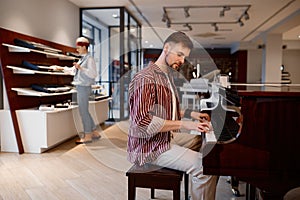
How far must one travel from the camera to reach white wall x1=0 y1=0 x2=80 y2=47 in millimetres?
3833

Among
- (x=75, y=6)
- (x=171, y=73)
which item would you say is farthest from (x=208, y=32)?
(x=171, y=73)

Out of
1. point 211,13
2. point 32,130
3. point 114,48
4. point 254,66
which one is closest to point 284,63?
point 254,66

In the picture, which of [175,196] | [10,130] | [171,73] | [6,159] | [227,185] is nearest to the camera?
[175,196]

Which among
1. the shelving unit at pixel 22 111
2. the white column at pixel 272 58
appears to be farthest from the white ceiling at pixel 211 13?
the shelving unit at pixel 22 111

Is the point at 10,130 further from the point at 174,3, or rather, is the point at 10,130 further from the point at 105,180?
the point at 174,3

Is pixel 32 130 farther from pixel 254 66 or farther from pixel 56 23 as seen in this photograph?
pixel 254 66

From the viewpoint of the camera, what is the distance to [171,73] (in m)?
1.90

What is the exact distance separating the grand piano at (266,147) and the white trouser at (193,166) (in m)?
0.26

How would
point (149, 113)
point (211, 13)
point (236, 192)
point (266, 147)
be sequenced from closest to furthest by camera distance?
point (266, 147) < point (149, 113) < point (236, 192) < point (211, 13)

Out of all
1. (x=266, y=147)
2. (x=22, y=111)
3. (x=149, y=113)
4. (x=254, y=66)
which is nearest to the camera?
(x=266, y=147)

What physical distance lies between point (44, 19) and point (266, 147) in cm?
422

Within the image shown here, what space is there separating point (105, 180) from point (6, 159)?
1490mm

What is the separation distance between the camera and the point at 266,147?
1380 mm

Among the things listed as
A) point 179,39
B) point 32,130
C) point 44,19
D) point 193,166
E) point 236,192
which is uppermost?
point 44,19
